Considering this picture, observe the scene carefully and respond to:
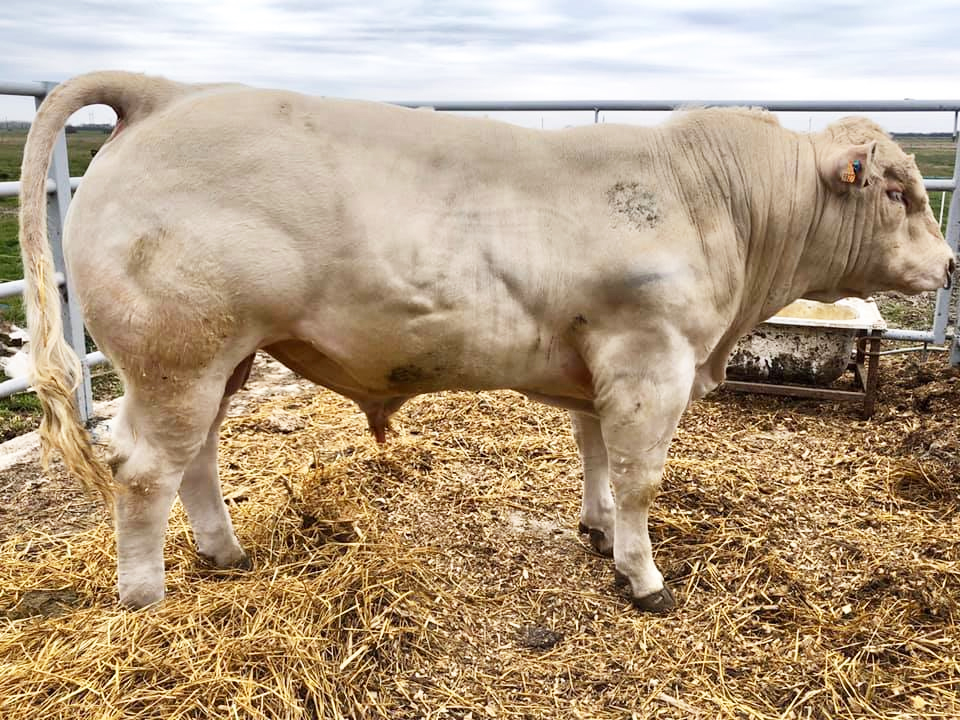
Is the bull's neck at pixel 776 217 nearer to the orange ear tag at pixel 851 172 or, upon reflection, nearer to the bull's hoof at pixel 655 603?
the orange ear tag at pixel 851 172

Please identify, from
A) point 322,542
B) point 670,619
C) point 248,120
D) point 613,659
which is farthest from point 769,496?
point 248,120

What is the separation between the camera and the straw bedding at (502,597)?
278cm

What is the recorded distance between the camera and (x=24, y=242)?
2.70m

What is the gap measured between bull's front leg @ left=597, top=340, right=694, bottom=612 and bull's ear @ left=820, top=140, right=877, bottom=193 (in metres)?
0.93

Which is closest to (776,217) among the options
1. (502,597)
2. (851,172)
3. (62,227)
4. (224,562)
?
(851,172)

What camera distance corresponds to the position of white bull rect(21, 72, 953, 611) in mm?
2650

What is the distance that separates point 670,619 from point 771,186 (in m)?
1.71

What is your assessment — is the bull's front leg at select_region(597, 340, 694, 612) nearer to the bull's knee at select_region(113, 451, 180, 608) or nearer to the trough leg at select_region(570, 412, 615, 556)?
the trough leg at select_region(570, 412, 615, 556)

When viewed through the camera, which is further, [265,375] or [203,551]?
[265,375]

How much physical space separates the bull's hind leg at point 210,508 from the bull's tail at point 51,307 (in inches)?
23.2

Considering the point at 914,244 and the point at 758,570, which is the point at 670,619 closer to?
the point at 758,570

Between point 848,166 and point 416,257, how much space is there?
1.71 meters

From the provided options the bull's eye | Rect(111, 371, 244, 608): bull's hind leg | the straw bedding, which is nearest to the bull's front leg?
the straw bedding

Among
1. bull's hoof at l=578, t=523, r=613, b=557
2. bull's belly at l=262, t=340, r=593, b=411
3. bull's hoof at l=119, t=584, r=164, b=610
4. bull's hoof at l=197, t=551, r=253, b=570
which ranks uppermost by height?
bull's belly at l=262, t=340, r=593, b=411
